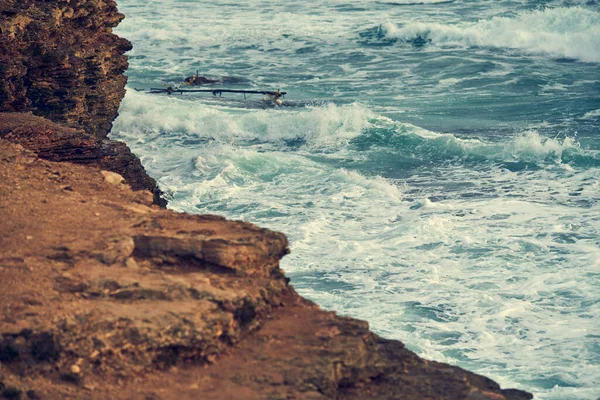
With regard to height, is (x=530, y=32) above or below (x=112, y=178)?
below

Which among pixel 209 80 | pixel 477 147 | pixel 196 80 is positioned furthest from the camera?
pixel 209 80

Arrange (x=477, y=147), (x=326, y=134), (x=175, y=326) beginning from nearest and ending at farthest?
(x=175, y=326)
(x=477, y=147)
(x=326, y=134)

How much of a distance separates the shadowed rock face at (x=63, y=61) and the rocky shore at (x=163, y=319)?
6.05m

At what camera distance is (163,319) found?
6320 millimetres

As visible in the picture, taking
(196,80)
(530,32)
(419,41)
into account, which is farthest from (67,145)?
(530,32)

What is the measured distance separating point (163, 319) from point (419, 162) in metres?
15.6

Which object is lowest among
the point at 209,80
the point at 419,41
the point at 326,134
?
the point at 326,134

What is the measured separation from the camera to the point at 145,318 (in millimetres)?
6328

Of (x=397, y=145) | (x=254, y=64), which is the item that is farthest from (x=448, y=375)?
(x=254, y=64)

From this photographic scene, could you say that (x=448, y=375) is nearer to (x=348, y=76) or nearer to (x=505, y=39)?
(x=348, y=76)

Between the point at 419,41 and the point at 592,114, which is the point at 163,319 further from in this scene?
the point at 419,41

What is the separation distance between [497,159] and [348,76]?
11.4 meters

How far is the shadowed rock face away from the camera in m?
14.3

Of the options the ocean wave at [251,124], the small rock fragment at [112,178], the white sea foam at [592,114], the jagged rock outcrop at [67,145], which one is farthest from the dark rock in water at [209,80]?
the small rock fragment at [112,178]
